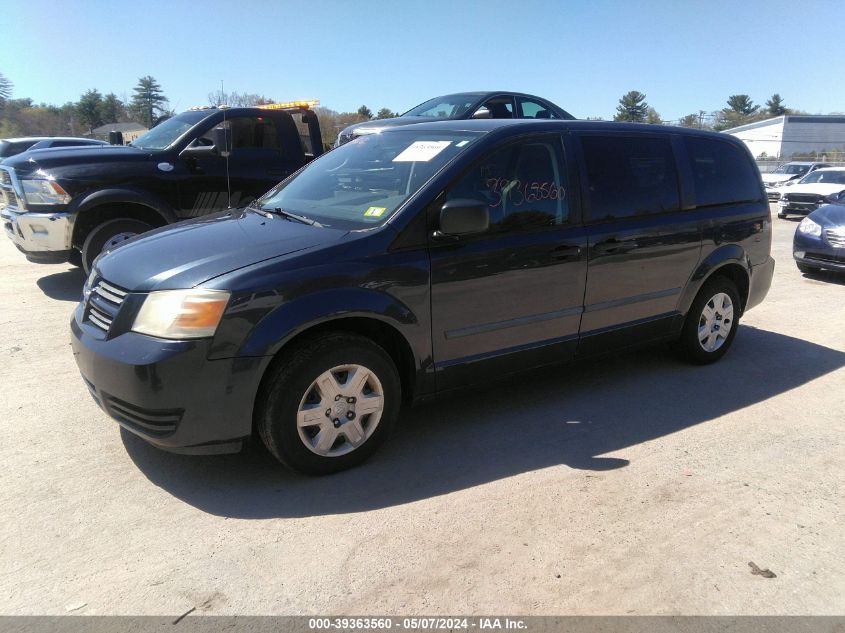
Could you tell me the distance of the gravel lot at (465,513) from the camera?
2.54 metres

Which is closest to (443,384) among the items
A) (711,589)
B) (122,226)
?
(711,589)

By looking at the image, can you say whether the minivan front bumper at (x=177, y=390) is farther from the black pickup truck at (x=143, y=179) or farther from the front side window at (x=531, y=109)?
the front side window at (x=531, y=109)

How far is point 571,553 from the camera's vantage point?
111 inches

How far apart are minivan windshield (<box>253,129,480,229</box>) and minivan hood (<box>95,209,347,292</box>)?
0.77 ft

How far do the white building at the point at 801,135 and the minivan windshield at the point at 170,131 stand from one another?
2591 inches

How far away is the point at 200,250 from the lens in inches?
130

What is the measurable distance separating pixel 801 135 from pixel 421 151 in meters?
73.4

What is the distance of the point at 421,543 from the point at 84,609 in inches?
52.9

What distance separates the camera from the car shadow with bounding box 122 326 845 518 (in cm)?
323

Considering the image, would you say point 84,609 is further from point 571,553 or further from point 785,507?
point 785,507

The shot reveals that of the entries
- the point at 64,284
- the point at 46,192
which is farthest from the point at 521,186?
the point at 64,284

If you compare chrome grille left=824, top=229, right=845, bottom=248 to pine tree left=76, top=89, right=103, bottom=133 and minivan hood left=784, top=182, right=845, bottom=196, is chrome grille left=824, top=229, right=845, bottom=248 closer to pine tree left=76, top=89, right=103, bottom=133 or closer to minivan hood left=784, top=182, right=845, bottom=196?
minivan hood left=784, top=182, right=845, bottom=196

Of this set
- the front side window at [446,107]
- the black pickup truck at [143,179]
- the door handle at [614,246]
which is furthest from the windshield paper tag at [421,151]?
the front side window at [446,107]

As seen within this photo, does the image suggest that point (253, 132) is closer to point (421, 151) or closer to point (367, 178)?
point (367, 178)
